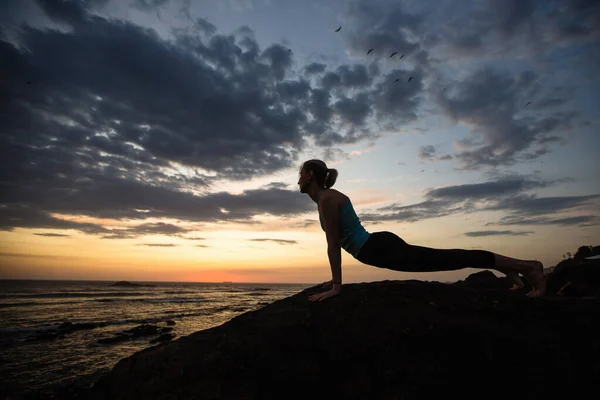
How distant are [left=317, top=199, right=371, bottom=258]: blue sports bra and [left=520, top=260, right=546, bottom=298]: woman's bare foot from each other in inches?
80.4

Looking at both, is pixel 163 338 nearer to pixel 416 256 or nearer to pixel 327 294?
pixel 327 294

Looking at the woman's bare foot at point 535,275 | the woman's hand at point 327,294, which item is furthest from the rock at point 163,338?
the woman's bare foot at point 535,275

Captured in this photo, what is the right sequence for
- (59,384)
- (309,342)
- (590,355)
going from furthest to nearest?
1. (59,384)
2. (309,342)
3. (590,355)

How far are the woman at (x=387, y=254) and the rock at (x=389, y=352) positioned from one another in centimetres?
30

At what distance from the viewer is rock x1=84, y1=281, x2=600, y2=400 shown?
2.81m

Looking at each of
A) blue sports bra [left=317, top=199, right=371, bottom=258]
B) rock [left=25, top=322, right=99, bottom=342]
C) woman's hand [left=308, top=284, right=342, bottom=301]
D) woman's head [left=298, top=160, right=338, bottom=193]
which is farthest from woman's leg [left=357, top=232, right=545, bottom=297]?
rock [left=25, top=322, right=99, bottom=342]

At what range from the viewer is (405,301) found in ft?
11.7

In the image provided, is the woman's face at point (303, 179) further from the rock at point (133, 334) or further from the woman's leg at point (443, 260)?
the rock at point (133, 334)

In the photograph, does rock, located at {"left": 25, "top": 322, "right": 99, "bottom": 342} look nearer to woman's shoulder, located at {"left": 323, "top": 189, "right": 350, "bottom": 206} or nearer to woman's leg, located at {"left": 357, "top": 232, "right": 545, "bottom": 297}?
woman's shoulder, located at {"left": 323, "top": 189, "right": 350, "bottom": 206}

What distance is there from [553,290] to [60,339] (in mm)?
22636

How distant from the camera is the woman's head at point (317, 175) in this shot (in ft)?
14.5

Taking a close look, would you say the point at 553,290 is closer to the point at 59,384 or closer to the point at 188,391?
the point at 188,391

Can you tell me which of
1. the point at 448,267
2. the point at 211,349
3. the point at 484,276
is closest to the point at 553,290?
the point at 484,276

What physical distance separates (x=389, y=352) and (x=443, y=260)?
1.46 metres
